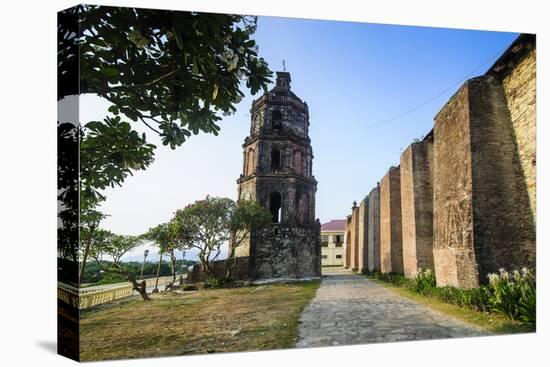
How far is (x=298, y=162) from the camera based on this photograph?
8570mm

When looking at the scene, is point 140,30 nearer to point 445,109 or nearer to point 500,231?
point 445,109

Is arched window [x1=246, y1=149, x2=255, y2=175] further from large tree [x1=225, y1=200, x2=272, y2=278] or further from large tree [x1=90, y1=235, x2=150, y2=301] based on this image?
large tree [x1=90, y1=235, x2=150, y2=301]

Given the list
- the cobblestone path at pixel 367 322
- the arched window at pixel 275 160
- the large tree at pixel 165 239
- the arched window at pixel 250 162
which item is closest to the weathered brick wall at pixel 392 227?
the arched window at pixel 275 160

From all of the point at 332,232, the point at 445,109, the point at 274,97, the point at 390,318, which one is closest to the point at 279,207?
the point at 332,232

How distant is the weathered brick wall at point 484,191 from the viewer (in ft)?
25.6

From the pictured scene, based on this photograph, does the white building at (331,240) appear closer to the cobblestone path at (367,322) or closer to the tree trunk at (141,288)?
the cobblestone path at (367,322)

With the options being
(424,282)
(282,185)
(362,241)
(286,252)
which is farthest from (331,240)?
(362,241)

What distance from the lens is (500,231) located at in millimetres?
7883

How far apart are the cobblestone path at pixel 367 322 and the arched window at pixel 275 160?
2.61m

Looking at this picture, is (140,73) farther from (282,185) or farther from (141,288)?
(282,185)

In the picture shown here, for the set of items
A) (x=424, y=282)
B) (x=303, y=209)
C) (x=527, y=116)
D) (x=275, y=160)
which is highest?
(x=527, y=116)

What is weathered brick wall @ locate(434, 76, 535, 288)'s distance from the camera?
7.81 metres

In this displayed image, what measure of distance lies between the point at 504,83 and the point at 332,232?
4.00 m

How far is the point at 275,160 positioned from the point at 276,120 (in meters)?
0.80
